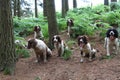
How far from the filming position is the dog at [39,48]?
10637 mm

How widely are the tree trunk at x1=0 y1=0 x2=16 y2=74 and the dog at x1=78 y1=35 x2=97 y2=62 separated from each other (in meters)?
2.63

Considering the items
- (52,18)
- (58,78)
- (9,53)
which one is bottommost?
(58,78)

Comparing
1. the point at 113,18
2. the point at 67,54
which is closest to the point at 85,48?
the point at 67,54

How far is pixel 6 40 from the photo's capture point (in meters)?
9.89

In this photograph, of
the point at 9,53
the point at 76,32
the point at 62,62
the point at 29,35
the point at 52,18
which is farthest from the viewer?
the point at 29,35

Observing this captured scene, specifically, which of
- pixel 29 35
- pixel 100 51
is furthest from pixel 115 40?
pixel 29 35

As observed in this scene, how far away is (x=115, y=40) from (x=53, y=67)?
267cm

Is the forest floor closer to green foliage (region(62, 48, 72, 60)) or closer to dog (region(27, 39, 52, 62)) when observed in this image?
green foliage (region(62, 48, 72, 60))

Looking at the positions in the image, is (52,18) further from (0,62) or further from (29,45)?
(0,62)

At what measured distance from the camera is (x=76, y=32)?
1399cm

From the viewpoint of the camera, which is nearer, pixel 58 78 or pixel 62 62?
pixel 58 78

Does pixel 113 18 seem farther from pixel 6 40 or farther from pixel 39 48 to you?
pixel 6 40

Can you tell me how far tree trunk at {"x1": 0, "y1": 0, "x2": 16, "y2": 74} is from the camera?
31.9ft

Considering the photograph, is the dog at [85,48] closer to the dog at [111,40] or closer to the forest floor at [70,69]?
the forest floor at [70,69]
